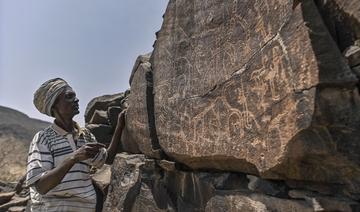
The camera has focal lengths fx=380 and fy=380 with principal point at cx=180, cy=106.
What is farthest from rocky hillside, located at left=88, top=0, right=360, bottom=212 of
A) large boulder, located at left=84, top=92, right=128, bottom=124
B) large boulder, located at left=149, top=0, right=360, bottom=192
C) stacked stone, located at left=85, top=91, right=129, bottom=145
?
large boulder, located at left=84, top=92, right=128, bottom=124

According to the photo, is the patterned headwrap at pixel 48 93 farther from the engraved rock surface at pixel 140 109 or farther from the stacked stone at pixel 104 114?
the stacked stone at pixel 104 114

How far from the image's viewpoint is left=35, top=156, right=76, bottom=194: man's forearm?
10.6 feet

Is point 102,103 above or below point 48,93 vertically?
above

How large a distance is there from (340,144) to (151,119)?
2852 millimetres

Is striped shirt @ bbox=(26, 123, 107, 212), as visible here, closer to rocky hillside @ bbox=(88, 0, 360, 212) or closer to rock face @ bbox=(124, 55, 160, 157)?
rocky hillside @ bbox=(88, 0, 360, 212)

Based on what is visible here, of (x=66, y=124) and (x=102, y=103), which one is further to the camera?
(x=102, y=103)

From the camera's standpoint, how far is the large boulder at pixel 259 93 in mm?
2832

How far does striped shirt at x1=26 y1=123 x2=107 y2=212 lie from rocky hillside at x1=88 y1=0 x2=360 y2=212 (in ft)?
4.17

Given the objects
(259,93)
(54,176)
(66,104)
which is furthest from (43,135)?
(259,93)

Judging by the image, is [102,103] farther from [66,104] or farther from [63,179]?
[63,179]

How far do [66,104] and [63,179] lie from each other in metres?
0.77

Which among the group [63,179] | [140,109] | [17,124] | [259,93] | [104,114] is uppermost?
[17,124]

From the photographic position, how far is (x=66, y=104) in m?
3.84

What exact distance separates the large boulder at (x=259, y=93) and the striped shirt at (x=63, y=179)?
127 cm
